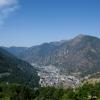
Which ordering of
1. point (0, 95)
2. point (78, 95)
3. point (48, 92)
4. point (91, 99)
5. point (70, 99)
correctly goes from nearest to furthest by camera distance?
point (91, 99)
point (70, 99)
point (78, 95)
point (0, 95)
point (48, 92)

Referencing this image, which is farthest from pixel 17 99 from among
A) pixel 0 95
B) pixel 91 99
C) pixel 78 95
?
pixel 91 99

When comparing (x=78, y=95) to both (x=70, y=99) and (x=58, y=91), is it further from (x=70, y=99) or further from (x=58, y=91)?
(x=58, y=91)

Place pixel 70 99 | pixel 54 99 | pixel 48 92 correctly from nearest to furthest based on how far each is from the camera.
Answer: pixel 70 99 < pixel 54 99 < pixel 48 92

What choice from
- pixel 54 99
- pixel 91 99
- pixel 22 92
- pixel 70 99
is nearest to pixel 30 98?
pixel 22 92

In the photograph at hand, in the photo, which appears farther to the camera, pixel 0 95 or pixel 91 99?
pixel 0 95

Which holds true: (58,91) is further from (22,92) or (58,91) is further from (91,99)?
(91,99)

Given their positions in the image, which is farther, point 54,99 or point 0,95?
point 54,99

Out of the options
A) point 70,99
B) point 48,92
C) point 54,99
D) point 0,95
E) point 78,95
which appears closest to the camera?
point 70,99

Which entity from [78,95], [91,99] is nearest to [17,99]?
[78,95]

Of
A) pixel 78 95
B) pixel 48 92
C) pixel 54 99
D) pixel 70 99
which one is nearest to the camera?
pixel 70 99
